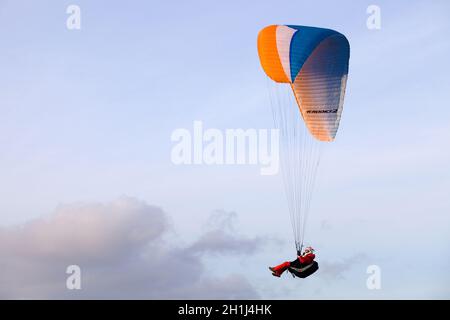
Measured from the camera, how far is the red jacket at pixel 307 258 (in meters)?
37.1

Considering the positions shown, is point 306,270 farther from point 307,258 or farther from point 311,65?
point 311,65

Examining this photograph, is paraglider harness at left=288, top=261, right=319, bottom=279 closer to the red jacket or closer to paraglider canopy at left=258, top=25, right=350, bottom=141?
the red jacket

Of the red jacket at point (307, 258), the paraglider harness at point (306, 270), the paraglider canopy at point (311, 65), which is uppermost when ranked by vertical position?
the paraglider canopy at point (311, 65)

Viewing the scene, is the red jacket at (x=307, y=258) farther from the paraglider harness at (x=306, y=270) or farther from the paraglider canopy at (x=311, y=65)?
the paraglider canopy at (x=311, y=65)

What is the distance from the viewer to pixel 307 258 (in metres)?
37.2

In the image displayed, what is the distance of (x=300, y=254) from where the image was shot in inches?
1465

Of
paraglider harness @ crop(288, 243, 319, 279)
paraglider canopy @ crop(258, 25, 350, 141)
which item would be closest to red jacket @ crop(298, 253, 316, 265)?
paraglider harness @ crop(288, 243, 319, 279)

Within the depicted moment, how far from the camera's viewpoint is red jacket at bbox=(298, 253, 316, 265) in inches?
1460

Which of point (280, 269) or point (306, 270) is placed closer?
point (306, 270)

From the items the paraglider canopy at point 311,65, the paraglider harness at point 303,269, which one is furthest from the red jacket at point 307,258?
the paraglider canopy at point 311,65

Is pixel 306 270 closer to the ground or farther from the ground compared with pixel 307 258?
closer to the ground

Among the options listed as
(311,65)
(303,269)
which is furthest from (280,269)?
(311,65)
